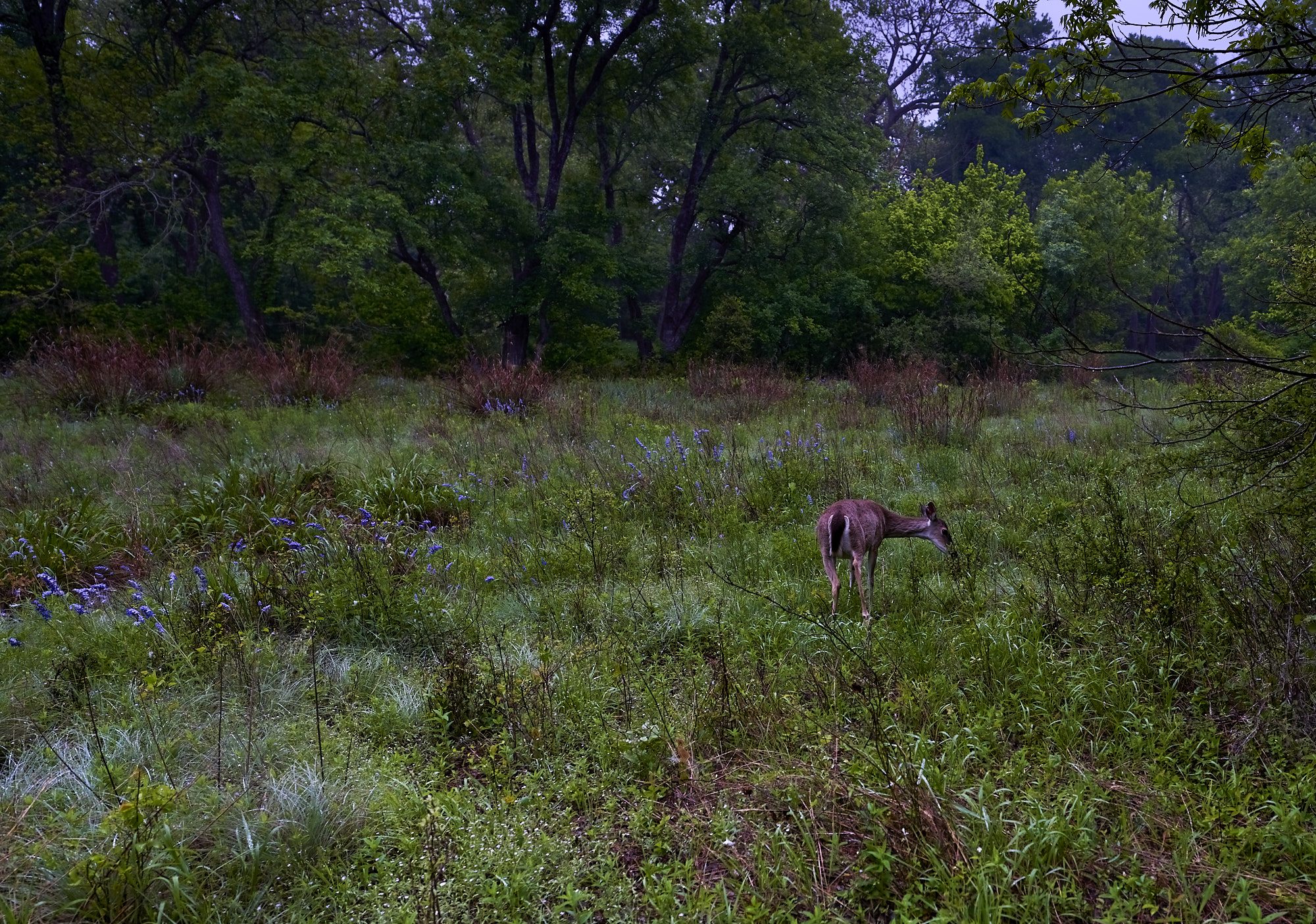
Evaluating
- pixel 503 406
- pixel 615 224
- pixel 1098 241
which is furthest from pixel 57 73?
pixel 1098 241

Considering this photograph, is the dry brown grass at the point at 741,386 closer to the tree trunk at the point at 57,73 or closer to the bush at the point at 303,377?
the bush at the point at 303,377

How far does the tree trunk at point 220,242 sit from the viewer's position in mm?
19141

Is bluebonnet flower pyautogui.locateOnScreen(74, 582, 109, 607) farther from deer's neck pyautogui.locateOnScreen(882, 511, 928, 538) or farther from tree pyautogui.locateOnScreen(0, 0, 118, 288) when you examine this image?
tree pyautogui.locateOnScreen(0, 0, 118, 288)

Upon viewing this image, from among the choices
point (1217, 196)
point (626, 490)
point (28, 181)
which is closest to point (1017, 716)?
point (626, 490)

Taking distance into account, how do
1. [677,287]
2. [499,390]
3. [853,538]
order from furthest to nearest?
1. [677,287]
2. [499,390]
3. [853,538]

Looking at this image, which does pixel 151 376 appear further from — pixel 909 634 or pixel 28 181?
pixel 28 181

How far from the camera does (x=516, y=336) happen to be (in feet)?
71.9

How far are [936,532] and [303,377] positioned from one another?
36.3 ft

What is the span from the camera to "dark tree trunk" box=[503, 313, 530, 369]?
21672 mm

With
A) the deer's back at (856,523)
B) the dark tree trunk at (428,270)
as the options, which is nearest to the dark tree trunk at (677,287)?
the dark tree trunk at (428,270)

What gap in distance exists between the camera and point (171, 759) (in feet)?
9.86

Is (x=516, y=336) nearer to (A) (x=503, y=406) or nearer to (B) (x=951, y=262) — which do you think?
(A) (x=503, y=406)

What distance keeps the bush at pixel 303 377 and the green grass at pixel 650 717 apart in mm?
5820

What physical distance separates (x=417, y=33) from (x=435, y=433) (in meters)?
17.9
